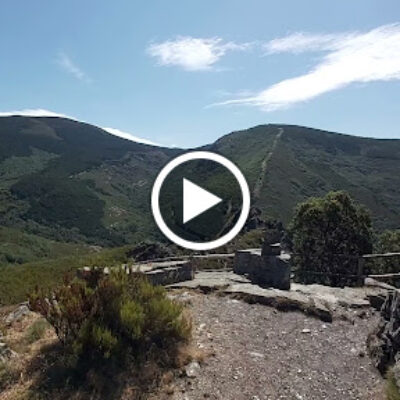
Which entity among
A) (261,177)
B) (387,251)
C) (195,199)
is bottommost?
(387,251)

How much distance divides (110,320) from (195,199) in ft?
15.5

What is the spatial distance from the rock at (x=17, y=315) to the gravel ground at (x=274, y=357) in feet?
13.6

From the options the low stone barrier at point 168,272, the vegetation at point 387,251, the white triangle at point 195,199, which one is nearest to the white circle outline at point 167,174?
the white triangle at point 195,199

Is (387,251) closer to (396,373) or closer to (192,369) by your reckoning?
(396,373)

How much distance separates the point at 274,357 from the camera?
28.6 ft

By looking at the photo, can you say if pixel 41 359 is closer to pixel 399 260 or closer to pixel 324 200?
pixel 324 200

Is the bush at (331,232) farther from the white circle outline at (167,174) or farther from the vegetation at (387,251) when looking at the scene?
the white circle outline at (167,174)

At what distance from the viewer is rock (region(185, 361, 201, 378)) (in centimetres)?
776

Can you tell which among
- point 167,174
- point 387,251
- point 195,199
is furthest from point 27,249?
point 167,174

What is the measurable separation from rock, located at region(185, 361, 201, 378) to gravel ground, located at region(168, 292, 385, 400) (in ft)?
A: 0.12

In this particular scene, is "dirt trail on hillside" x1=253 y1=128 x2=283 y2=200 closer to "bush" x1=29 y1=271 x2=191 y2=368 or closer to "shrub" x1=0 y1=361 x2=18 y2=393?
"bush" x1=29 y1=271 x2=191 y2=368

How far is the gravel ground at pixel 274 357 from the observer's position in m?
7.49

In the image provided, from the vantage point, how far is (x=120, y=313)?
802 cm

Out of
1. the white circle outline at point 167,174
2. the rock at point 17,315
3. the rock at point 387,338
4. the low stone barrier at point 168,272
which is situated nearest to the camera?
the rock at point 387,338
